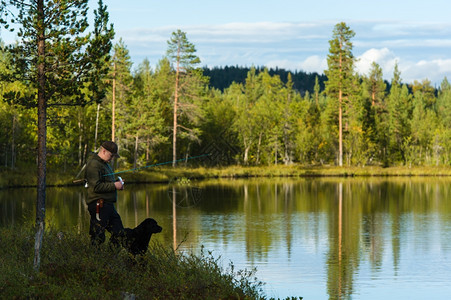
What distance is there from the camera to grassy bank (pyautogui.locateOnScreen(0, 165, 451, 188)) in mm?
51453

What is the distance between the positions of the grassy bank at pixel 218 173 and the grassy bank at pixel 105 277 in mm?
39186

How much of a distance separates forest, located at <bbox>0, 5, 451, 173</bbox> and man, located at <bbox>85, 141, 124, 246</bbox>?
28.5 metres

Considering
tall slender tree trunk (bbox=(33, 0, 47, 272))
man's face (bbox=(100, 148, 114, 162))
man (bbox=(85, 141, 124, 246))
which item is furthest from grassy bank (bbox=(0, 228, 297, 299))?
tall slender tree trunk (bbox=(33, 0, 47, 272))

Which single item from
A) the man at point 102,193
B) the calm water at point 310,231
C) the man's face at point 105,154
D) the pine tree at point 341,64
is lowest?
the calm water at point 310,231

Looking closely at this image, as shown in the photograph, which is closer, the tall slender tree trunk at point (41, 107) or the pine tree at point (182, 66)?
the tall slender tree trunk at point (41, 107)

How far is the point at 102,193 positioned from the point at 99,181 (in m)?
0.21

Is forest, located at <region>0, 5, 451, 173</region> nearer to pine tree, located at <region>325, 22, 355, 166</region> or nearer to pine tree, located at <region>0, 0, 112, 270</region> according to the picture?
pine tree, located at <region>325, 22, 355, 166</region>

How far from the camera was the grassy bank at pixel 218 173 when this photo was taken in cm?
5145

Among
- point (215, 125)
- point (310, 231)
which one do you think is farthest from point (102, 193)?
point (215, 125)

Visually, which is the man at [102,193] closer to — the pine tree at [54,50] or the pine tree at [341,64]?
the pine tree at [54,50]

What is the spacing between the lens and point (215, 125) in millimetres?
81375

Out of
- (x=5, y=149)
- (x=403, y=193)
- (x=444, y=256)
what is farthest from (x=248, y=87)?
(x=444, y=256)

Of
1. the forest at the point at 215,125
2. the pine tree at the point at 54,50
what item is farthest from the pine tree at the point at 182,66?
the pine tree at the point at 54,50

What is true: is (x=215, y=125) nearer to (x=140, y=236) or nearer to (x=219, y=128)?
(x=219, y=128)
